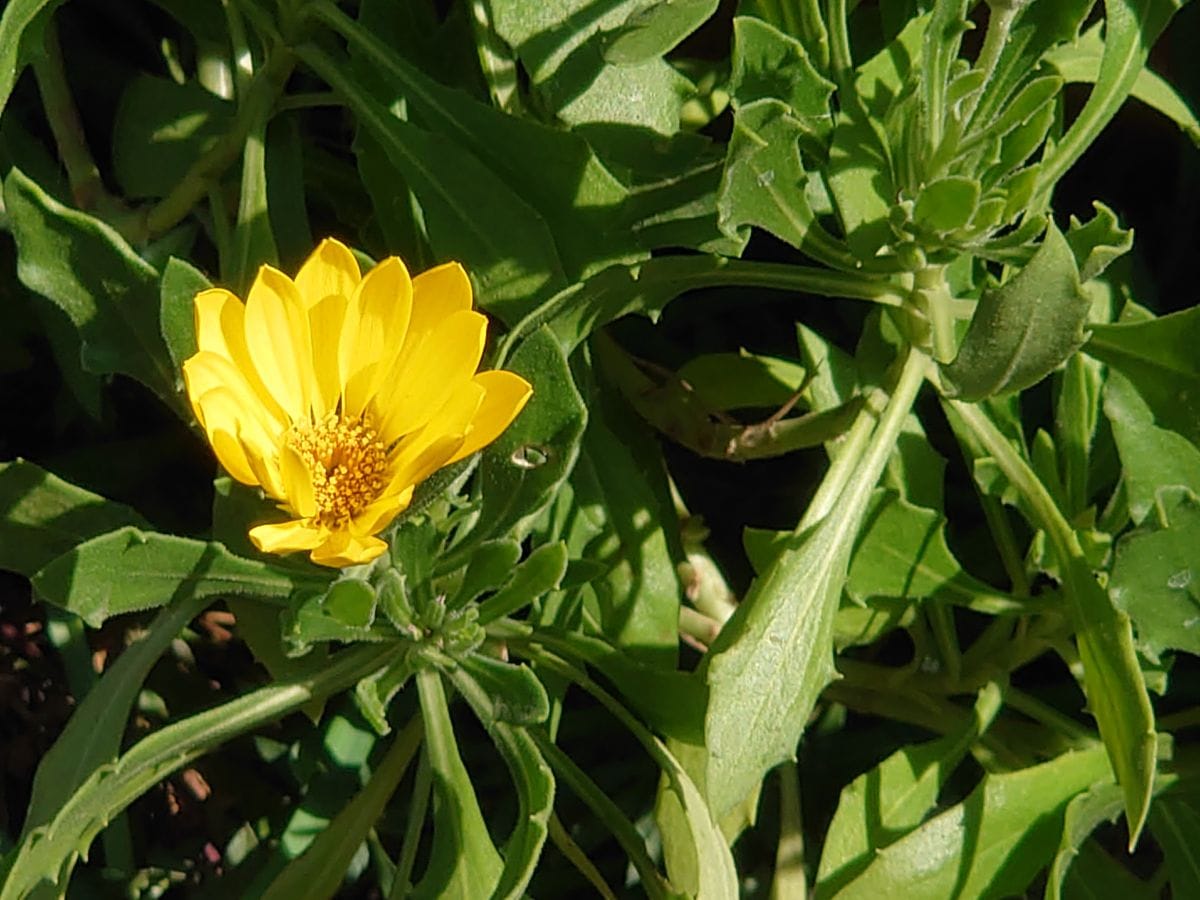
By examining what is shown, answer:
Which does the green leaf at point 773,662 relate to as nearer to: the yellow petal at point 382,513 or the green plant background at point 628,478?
the green plant background at point 628,478

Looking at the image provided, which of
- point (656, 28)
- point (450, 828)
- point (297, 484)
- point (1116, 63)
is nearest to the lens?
point (297, 484)

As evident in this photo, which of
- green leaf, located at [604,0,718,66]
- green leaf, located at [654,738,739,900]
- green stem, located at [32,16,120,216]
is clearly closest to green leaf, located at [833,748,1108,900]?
green leaf, located at [654,738,739,900]

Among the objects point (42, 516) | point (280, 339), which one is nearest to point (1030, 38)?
point (280, 339)

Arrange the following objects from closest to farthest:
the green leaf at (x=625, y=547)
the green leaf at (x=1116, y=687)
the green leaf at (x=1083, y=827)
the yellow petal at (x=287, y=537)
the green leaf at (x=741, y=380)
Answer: the yellow petal at (x=287, y=537) → the green leaf at (x=1116, y=687) → the green leaf at (x=1083, y=827) → the green leaf at (x=625, y=547) → the green leaf at (x=741, y=380)

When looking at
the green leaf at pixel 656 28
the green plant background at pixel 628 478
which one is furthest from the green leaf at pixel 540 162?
the green leaf at pixel 656 28

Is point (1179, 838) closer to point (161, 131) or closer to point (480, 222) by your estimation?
point (480, 222)

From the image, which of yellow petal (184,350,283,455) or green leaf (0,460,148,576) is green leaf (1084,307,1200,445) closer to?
yellow petal (184,350,283,455)
